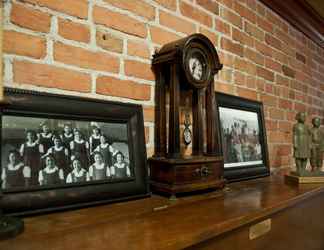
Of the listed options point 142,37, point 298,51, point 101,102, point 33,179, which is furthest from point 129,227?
point 298,51

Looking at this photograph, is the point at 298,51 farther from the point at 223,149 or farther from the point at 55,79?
the point at 55,79

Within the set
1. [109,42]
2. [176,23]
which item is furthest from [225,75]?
[109,42]

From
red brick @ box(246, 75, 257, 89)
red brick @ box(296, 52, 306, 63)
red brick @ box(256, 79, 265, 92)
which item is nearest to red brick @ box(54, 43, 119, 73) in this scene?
red brick @ box(246, 75, 257, 89)

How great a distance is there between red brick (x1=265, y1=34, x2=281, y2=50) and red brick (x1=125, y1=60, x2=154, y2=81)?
1107 mm

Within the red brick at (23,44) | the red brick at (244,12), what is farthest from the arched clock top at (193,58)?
the red brick at (244,12)

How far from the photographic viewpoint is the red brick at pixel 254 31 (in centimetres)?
175

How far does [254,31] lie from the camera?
1.81 meters

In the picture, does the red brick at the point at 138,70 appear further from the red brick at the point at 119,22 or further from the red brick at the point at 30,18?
the red brick at the point at 30,18

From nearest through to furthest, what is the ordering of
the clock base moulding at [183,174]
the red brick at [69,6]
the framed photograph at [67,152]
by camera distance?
the framed photograph at [67,152]
the red brick at [69,6]
the clock base moulding at [183,174]

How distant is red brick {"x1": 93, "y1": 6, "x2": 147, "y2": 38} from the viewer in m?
1.01

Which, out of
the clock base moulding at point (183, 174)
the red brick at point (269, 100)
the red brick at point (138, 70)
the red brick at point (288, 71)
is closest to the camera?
the clock base moulding at point (183, 174)

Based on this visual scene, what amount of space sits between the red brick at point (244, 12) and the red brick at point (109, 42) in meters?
0.89

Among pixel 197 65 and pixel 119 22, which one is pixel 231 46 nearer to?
pixel 197 65

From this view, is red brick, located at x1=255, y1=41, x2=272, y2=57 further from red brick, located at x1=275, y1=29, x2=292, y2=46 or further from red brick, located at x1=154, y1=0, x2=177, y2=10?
red brick, located at x1=154, y1=0, x2=177, y2=10
